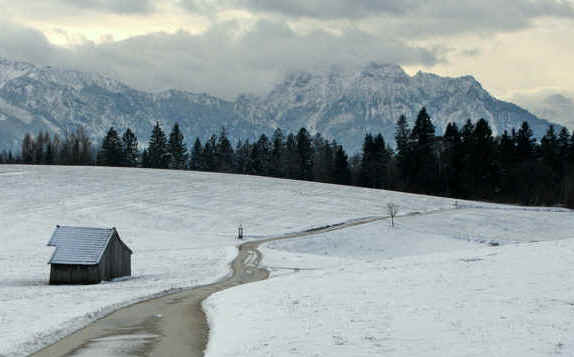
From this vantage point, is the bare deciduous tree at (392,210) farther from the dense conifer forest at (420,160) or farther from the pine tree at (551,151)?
the pine tree at (551,151)

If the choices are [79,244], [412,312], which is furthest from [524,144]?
[412,312]

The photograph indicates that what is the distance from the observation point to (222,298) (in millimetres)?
32938

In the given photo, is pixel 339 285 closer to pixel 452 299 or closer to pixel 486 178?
pixel 452 299

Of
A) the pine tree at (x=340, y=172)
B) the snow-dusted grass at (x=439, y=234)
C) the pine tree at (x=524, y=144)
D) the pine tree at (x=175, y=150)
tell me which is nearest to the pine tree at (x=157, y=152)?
the pine tree at (x=175, y=150)

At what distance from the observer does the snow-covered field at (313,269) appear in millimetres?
21141

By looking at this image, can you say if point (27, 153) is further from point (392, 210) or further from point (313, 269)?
point (313, 269)

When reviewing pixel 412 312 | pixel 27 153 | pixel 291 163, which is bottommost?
pixel 412 312

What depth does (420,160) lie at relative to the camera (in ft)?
470

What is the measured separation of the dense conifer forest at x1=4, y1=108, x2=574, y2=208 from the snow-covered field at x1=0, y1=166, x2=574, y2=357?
30.2 meters

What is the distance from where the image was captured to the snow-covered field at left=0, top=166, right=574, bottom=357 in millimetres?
21141

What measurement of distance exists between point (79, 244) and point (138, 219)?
36.8 m

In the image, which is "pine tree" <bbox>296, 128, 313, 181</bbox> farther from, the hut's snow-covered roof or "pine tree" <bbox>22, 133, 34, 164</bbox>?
the hut's snow-covered roof

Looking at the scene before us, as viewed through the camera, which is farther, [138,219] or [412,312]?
[138,219]

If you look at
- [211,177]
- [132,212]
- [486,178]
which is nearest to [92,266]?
[132,212]
